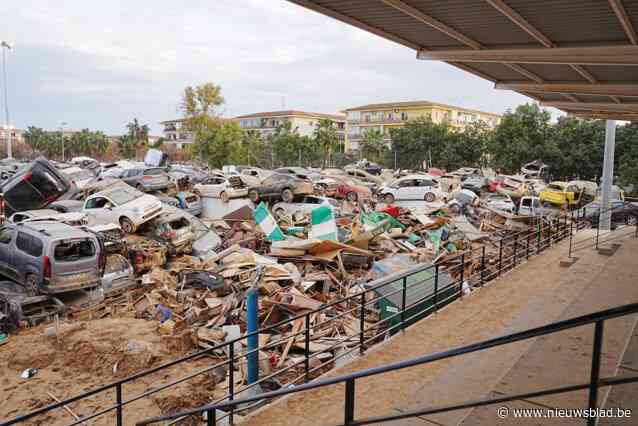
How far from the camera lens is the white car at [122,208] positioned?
58.0 feet

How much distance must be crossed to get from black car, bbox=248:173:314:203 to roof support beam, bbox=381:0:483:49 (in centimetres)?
1571

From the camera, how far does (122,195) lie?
18828 mm

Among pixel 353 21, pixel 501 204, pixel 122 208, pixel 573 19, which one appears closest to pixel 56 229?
pixel 122 208

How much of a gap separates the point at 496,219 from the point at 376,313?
1447cm

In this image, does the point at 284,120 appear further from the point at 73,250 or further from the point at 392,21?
the point at 392,21

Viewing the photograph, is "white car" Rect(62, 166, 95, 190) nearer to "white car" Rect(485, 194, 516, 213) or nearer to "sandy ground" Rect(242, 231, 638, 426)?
"white car" Rect(485, 194, 516, 213)

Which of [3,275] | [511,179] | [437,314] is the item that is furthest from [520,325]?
[511,179]

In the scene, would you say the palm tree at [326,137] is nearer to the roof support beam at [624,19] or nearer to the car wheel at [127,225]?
the car wheel at [127,225]

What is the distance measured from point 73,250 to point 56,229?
30.7 inches

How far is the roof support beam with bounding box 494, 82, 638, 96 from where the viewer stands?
10.1 metres

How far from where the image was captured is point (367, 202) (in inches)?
1083

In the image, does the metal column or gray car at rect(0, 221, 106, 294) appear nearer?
gray car at rect(0, 221, 106, 294)

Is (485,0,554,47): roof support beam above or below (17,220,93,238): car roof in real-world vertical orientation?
above

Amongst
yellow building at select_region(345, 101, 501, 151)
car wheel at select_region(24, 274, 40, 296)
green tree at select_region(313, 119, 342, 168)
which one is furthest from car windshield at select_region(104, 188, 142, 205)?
yellow building at select_region(345, 101, 501, 151)
